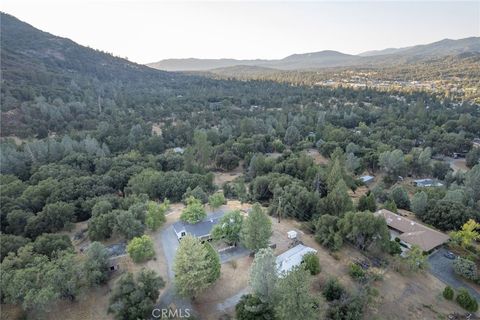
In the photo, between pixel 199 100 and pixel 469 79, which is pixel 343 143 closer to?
pixel 199 100

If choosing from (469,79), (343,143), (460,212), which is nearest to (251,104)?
(343,143)

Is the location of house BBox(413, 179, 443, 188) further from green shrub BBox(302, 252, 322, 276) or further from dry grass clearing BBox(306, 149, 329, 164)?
green shrub BBox(302, 252, 322, 276)

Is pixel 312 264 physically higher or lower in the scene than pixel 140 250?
lower

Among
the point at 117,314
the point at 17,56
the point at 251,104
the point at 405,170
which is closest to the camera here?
the point at 117,314

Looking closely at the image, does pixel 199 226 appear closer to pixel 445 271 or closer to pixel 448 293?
pixel 448 293

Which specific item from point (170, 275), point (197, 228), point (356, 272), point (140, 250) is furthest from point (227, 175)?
point (356, 272)

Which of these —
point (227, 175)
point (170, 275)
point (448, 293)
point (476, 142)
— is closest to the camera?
point (448, 293)
